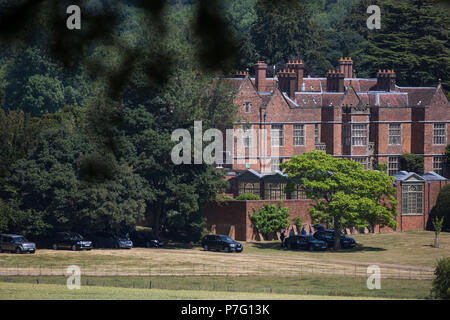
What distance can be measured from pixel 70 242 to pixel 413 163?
36064 mm

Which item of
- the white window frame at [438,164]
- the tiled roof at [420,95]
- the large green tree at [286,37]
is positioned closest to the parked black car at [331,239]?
the white window frame at [438,164]

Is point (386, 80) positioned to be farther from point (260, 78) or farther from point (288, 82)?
point (260, 78)

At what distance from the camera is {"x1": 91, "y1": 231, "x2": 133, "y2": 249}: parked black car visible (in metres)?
49.9

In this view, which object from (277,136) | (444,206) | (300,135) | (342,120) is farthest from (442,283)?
(342,120)

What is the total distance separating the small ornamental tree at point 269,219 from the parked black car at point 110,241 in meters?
9.35

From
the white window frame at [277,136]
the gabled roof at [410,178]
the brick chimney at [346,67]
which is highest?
the brick chimney at [346,67]

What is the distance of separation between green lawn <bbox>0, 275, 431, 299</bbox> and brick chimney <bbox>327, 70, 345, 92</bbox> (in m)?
38.7

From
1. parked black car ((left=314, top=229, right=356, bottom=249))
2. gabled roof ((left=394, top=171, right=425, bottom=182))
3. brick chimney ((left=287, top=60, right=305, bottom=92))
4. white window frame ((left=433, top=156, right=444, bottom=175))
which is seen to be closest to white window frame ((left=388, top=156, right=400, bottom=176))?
white window frame ((left=433, top=156, right=444, bottom=175))

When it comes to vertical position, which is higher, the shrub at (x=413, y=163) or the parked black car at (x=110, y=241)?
the shrub at (x=413, y=163)

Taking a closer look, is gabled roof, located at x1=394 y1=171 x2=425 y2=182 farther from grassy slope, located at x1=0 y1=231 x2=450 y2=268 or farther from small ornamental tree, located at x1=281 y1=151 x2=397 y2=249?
small ornamental tree, located at x1=281 y1=151 x2=397 y2=249

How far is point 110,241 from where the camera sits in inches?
1978

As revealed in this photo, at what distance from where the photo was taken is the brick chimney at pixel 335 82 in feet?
240

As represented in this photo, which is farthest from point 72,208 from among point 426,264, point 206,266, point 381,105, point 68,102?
point 68,102

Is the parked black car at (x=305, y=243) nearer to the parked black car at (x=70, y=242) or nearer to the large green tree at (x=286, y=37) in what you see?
the parked black car at (x=70, y=242)
